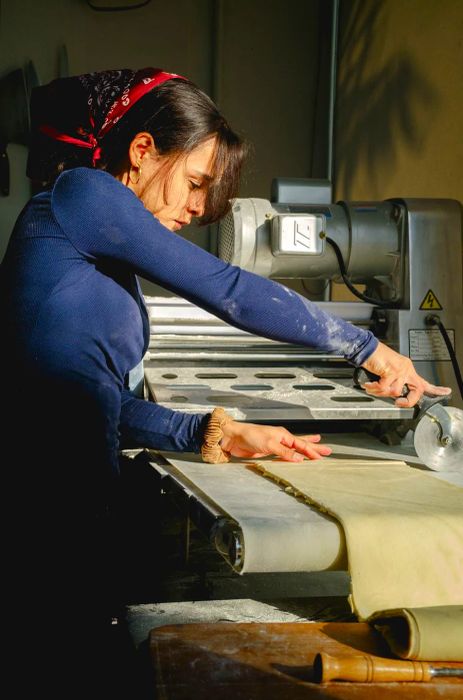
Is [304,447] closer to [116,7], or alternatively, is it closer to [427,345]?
[427,345]

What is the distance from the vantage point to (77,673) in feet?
4.08

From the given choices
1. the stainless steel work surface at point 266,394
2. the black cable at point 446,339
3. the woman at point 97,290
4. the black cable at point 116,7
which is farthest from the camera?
the black cable at point 116,7

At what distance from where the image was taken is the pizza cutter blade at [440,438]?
171 centimetres

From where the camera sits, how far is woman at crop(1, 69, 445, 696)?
1.31m

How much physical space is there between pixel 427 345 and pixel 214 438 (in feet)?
2.82

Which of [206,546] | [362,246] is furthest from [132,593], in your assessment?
[362,246]

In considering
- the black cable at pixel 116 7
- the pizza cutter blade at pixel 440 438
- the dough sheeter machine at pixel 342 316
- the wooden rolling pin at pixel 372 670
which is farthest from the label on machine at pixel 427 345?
the black cable at pixel 116 7

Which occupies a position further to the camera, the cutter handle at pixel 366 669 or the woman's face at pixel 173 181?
the woman's face at pixel 173 181

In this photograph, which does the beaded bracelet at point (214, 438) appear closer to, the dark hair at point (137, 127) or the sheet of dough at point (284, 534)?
the sheet of dough at point (284, 534)

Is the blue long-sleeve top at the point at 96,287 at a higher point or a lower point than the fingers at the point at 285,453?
higher

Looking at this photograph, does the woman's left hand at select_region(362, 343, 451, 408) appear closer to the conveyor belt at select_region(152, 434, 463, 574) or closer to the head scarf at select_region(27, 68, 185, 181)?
the conveyor belt at select_region(152, 434, 463, 574)

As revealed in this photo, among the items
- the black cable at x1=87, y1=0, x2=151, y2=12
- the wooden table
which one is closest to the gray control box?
the wooden table

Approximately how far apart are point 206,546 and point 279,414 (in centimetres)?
39

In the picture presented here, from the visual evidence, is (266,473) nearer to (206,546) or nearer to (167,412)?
(167,412)
